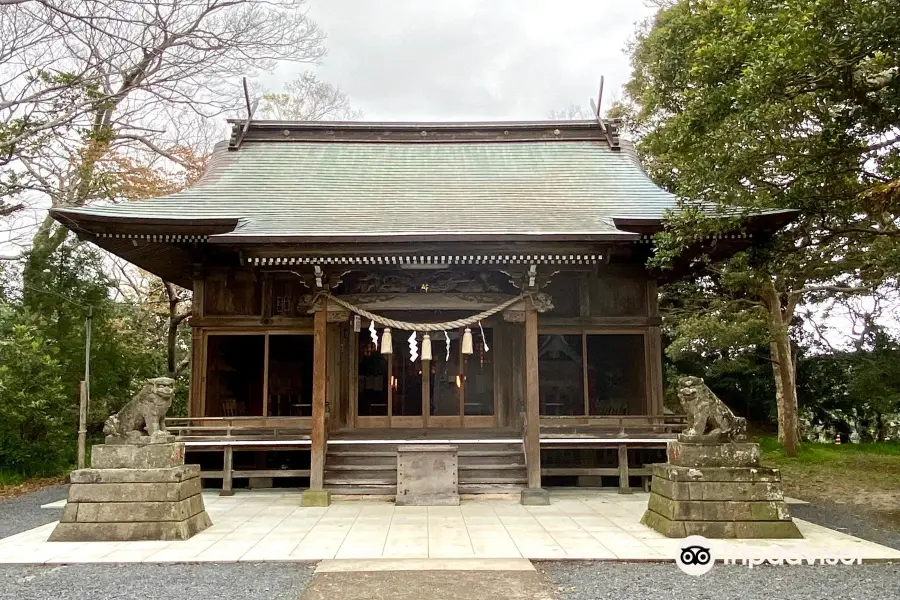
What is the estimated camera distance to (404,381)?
11086 millimetres

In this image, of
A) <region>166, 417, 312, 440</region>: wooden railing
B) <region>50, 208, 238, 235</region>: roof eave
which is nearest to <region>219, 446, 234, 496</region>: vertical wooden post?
<region>166, 417, 312, 440</region>: wooden railing

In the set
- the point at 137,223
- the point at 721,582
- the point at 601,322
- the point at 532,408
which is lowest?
the point at 721,582

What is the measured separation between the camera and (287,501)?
29.1 ft

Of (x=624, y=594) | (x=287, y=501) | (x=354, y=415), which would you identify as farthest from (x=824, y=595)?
(x=354, y=415)

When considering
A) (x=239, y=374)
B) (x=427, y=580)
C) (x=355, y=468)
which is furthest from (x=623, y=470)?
(x=239, y=374)

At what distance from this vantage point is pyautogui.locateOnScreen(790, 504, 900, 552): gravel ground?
6762 mm

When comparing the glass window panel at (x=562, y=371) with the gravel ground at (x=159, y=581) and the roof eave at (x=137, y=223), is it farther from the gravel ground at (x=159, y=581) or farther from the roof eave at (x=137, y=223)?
the gravel ground at (x=159, y=581)

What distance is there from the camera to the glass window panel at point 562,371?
11.5m

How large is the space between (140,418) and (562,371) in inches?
290

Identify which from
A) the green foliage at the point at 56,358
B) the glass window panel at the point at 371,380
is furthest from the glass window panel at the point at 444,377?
the green foliage at the point at 56,358

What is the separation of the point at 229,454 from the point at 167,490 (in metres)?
3.08

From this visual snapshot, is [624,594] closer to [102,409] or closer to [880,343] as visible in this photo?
[102,409]

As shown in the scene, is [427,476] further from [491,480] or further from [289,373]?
[289,373]

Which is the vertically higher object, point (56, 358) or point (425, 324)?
point (425, 324)
